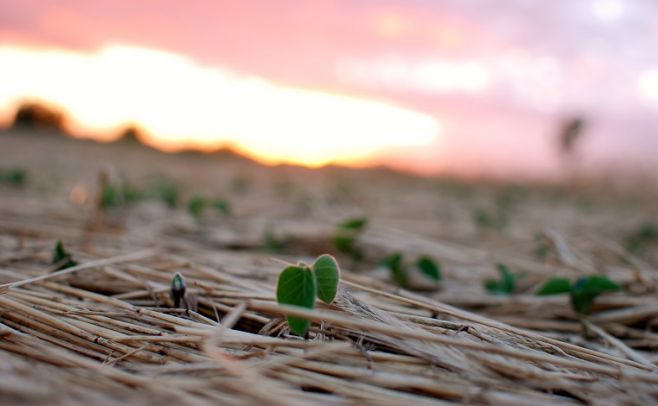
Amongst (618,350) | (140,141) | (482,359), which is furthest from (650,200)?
(140,141)

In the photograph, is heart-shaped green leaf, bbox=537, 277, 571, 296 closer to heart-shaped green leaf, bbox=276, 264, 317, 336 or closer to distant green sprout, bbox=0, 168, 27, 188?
heart-shaped green leaf, bbox=276, 264, 317, 336

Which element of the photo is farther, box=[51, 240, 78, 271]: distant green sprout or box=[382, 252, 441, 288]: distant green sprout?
box=[382, 252, 441, 288]: distant green sprout

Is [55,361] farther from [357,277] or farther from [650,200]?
[650,200]

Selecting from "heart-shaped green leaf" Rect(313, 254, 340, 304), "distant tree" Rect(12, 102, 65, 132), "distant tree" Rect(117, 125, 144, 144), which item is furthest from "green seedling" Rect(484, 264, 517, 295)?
"distant tree" Rect(12, 102, 65, 132)

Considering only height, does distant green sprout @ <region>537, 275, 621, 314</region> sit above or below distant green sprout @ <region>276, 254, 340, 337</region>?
above

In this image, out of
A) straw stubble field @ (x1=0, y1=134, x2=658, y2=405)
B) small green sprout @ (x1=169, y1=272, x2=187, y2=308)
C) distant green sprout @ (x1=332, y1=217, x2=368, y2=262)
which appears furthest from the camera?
distant green sprout @ (x1=332, y1=217, x2=368, y2=262)

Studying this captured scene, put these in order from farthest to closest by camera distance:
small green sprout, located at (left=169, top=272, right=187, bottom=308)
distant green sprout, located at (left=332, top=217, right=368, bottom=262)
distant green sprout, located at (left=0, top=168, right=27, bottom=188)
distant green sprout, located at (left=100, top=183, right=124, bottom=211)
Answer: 1. distant green sprout, located at (left=0, top=168, right=27, bottom=188)
2. distant green sprout, located at (left=100, top=183, right=124, bottom=211)
3. distant green sprout, located at (left=332, top=217, right=368, bottom=262)
4. small green sprout, located at (left=169, top=272, right=187, bottom=308)

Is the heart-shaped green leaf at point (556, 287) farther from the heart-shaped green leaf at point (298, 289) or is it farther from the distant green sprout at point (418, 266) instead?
the heart-shaped green leaf at point (298, 289)
